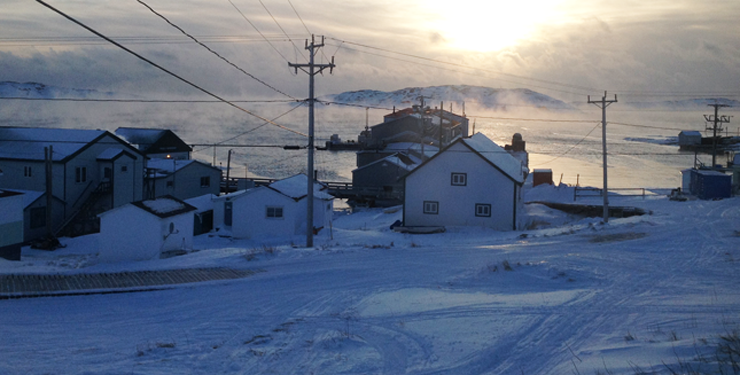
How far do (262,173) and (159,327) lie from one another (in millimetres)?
57112

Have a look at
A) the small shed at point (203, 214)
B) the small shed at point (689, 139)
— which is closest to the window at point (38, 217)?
the small shed at point (203, 214)

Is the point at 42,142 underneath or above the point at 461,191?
above

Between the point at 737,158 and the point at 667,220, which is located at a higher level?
the point at 737,158

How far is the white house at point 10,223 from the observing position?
883 inches

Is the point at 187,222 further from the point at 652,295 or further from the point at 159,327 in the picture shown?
the point at 652,295

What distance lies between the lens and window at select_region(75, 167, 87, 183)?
107 feet

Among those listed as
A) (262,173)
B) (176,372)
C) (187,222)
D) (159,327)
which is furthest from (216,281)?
(262,173)

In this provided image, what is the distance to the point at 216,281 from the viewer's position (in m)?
14.1

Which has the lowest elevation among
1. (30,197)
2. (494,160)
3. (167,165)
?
(30,197)

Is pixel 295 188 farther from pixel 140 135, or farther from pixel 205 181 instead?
pixel 140 135

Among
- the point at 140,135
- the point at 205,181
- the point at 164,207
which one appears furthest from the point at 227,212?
the point at 140,135

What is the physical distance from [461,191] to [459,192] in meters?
0.11

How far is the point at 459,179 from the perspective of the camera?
98.3 feet

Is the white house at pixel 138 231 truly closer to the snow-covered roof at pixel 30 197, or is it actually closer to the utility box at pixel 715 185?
the snow-covered roof at pixel 30 197
